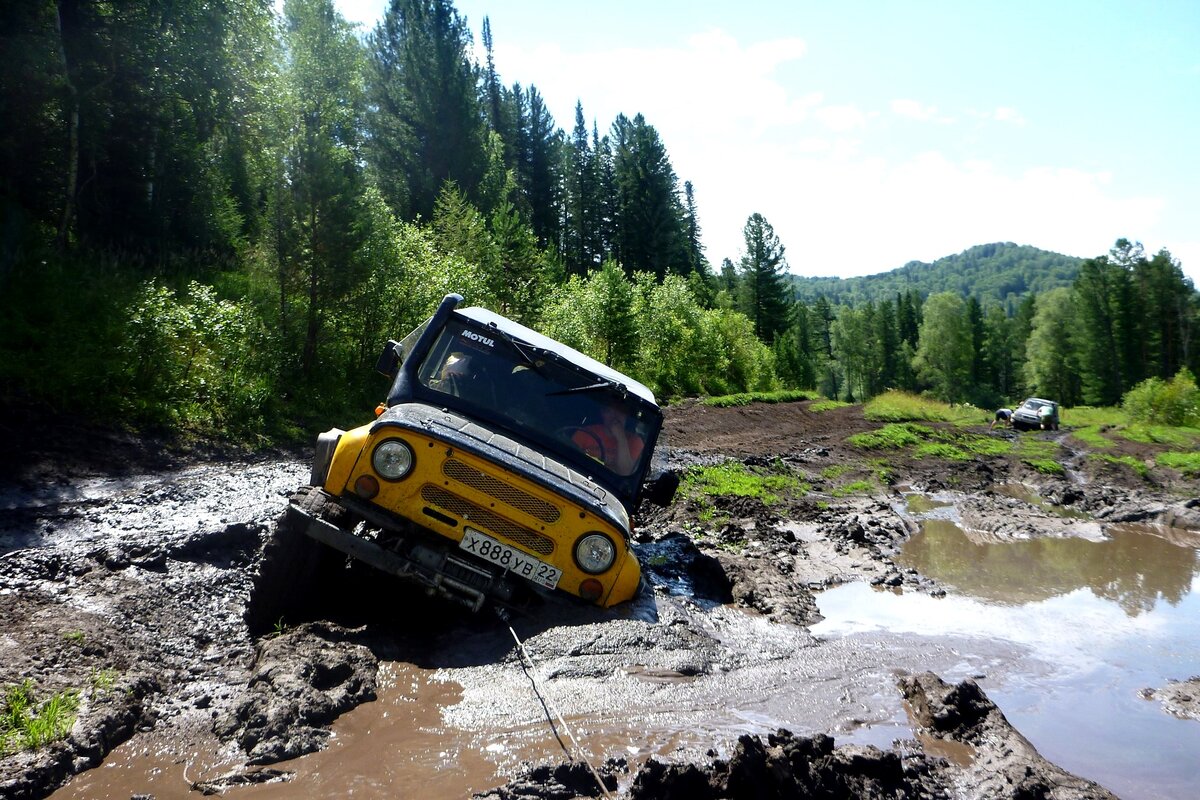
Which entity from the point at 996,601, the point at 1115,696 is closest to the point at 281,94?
the point at 996,601

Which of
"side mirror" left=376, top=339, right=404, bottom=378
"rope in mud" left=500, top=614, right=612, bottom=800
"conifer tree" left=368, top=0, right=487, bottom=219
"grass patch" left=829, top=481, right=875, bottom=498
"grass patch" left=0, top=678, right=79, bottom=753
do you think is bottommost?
"grass patch" left=829, top=481, right=875, bottom=498

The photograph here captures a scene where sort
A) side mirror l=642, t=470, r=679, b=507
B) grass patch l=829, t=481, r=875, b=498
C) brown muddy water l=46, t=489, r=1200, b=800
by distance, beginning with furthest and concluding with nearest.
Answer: grass patch l=829, t=481, r=875, b=498
side mirror l=642, t=470, r=679, b=507
brown muddy water l=46, t=489, r=1200, b=800

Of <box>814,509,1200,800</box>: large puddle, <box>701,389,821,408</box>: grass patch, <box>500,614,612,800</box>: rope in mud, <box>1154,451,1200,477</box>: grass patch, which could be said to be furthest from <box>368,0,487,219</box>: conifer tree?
<box>500,614,612,800</box>: rope in mud

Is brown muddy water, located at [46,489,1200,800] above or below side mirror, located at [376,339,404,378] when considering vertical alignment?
below

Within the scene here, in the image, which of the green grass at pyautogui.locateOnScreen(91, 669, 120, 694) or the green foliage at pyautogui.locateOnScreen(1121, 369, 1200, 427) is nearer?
the green grass at pyautogui.locateOnScreen(91, 669, 120, 694)

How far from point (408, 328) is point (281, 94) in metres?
8.91

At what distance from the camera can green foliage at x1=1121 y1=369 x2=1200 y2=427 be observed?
34.8 meters

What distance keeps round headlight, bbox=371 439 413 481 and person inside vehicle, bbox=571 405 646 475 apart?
4.90 feet

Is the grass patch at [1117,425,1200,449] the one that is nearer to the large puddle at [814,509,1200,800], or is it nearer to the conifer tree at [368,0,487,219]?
the large puddle at [814,509,1200,800]

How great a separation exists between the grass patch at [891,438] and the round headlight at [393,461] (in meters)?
17.7

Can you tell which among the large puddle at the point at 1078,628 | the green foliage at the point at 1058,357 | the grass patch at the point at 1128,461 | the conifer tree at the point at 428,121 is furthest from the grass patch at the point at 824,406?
the green foliage at the point at 1058,357

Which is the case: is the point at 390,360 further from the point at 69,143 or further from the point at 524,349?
the point at 69,143

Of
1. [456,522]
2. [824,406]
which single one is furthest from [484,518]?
[824,406]

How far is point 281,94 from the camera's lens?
848 inches
